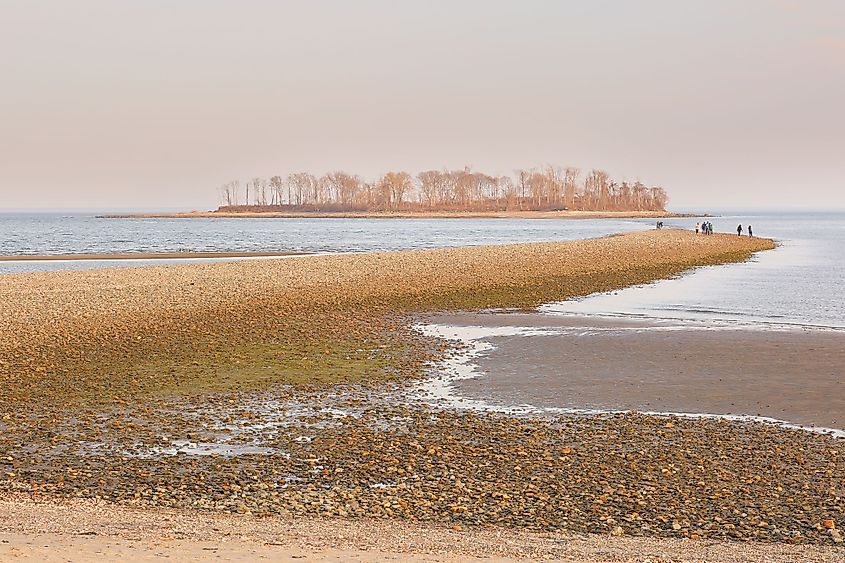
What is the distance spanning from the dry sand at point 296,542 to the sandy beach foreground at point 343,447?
13 cm

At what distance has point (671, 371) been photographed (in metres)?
17.3

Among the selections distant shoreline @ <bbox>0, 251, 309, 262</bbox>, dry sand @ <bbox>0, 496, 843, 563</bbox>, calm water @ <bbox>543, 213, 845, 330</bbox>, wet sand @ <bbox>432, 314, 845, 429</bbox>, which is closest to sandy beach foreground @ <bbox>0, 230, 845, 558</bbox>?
dry sand @ <bbox>0, 496, 843, 563</bbox>

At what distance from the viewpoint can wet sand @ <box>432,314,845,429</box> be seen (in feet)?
47.2

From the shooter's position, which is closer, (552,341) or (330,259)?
(552,341)

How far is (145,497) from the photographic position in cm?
923

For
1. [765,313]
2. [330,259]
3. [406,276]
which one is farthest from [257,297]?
[330,259]

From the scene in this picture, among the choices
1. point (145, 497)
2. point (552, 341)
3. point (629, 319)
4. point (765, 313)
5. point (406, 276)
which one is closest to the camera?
point (145, 497)

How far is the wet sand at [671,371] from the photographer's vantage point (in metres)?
14.4

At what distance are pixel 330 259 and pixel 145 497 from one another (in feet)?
121

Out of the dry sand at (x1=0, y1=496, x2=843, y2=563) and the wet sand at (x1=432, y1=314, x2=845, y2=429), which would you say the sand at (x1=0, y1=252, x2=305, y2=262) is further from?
the dry sand at (x1=0, y1=496, x2=843, y2=563)

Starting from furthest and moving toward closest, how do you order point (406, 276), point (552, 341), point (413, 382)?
point (406, 276) → point (552, 341) → point (413, 382)

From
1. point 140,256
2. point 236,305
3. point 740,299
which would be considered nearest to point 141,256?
point 140,256

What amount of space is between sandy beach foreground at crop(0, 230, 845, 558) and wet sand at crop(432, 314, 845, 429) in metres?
1.26

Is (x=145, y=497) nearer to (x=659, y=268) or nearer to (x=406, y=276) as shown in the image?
(x=406, y=276)
